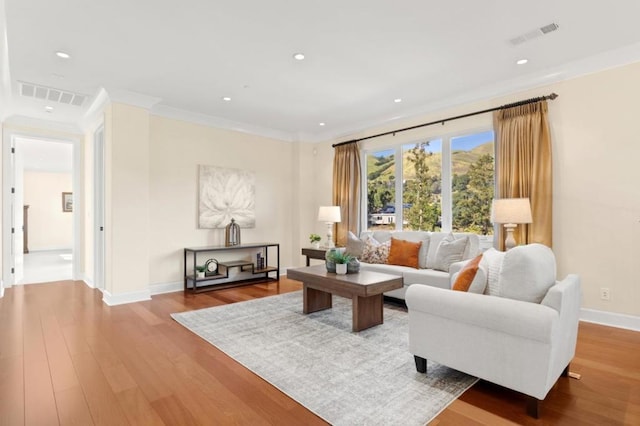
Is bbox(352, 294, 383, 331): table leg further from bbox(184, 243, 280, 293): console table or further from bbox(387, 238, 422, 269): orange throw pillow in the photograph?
bbox(184, 243, 280, 293): console table

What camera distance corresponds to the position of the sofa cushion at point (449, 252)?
13.6ft

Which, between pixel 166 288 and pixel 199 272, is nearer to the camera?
pixel 166 288

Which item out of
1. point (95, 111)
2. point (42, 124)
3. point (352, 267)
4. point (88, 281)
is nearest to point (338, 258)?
point (352, 267)

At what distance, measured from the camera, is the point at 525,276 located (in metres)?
2.07

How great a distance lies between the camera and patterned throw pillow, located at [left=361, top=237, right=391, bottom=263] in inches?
189

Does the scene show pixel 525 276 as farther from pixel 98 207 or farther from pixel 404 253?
pixel 98 207

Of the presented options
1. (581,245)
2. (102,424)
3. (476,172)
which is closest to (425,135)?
(476,172)

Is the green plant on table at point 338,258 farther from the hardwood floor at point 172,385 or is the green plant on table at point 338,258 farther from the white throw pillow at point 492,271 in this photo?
the white throw pillow at point 492,271

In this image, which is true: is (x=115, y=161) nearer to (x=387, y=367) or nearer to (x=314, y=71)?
(x=314, y=71)

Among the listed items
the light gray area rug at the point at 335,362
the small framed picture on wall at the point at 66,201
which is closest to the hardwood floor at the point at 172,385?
the light gray area rug at the point at 335,362

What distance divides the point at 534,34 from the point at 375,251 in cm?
309

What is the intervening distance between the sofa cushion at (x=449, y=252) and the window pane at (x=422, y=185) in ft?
2.63

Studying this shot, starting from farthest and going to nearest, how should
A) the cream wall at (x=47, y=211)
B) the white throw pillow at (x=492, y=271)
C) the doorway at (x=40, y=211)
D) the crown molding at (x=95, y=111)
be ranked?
the cream wall at (x=47, y=211) < the doorway at (x=40, y=211) < the crown molding at (x=95, y=111) < the white throw pillow at (x=492, y=271)

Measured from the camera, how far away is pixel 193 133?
5.49m
